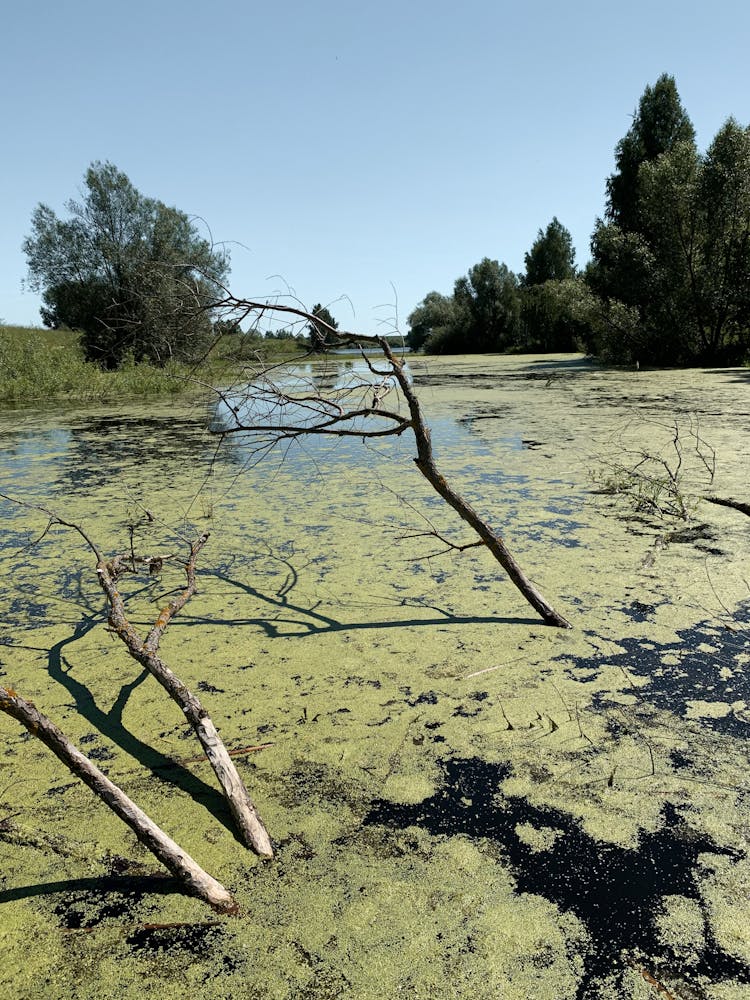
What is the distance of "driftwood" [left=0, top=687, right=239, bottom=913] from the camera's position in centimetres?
91

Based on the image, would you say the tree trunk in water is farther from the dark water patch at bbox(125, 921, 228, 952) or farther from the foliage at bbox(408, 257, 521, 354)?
the foliage at bbox(408, 257, 521, 354)

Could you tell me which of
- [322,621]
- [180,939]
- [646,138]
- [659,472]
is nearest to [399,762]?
[180,939]

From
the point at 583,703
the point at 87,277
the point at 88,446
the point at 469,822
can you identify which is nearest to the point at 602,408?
the point at 88,446

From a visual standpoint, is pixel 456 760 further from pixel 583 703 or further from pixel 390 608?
pixel 390 608

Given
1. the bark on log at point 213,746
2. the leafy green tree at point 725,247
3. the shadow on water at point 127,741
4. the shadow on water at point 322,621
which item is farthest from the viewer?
the leafy green tree at point 725,247

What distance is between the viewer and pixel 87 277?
1277 centimetres

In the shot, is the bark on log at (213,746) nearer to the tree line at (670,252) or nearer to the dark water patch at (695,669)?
the dark water patch at (695,669)

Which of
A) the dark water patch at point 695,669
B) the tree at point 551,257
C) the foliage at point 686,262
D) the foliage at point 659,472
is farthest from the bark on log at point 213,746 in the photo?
the tree at point 551,257

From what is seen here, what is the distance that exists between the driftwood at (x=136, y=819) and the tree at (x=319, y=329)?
953 mm

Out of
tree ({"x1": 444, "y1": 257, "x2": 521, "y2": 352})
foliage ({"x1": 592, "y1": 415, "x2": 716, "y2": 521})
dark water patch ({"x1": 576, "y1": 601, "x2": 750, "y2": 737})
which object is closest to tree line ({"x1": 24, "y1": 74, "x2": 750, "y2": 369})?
foliage ({"x1": 592, "y1": 415, "x2": 716, "y2": 521})

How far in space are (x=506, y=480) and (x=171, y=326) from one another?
2.10 metres

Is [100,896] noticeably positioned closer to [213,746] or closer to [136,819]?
[136,819]

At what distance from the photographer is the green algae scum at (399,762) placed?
0.83m

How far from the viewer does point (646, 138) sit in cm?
1251
